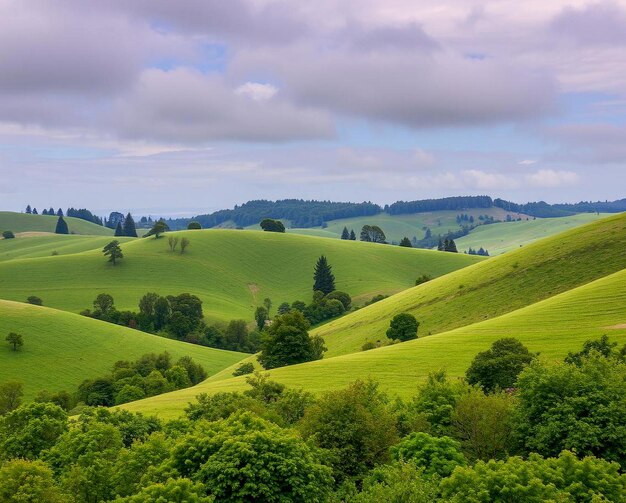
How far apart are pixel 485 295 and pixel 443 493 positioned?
6536 cm

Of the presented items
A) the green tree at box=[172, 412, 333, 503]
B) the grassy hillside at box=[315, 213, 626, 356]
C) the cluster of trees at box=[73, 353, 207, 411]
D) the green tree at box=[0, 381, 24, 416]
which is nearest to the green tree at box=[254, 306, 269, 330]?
the grassy hillside at box=[315, 213, 626, 356]

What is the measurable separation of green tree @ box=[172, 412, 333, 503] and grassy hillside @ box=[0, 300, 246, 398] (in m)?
67.8

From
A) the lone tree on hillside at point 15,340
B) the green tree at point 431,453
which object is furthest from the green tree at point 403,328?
the lone tree on hillside at point 15,340

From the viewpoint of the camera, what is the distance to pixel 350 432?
1745 inches

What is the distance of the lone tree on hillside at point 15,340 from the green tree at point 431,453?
280 ft

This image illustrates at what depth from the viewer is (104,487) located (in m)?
39.0

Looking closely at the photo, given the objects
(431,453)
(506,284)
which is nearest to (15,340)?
(506,284)

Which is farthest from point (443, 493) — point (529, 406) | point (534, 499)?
point (529, 406)

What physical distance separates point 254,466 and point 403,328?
57.2 m

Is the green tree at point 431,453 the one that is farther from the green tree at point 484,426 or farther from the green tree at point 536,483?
the green tree at point 536,483

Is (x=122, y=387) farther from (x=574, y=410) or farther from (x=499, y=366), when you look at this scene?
(x=574, y=410)

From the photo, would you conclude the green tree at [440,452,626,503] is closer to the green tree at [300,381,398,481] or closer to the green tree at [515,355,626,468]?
the green tree at [515,355,626,468]

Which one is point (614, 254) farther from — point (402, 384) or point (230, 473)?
point (230, 473)

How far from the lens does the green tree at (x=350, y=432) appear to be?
145 feet
